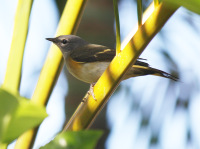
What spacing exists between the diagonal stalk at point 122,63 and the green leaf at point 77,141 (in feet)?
1.22

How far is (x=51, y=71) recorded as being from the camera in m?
0.97

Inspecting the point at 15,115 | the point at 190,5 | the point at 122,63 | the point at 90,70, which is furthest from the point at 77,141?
the point at 90,70

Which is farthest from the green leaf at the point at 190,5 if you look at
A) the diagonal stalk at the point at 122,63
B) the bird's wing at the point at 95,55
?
the bird's wing at the point at 95,55

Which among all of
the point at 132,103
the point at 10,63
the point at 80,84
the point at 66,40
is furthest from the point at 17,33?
the point at 80,84

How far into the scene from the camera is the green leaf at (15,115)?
21 centimetres

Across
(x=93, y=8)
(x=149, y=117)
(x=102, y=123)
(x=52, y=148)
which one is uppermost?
(x=52, y=148)

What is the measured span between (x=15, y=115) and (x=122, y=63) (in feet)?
1.40

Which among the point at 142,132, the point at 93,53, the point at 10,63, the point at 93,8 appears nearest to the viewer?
the point at 10,63

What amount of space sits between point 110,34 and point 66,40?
410mm

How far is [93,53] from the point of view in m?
1.71

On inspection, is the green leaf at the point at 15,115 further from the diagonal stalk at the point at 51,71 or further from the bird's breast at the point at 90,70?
the bird's breast at the point at 90,70

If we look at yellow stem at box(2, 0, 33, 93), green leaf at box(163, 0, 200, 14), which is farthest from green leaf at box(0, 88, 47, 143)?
yellow stem at box(2, 0, 33, 93)

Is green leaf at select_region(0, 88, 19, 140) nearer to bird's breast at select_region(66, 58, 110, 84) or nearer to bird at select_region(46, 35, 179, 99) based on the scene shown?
bird at select_region(46, 35, 179, 99)

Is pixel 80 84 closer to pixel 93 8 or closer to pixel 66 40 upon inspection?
pixel 66 40
